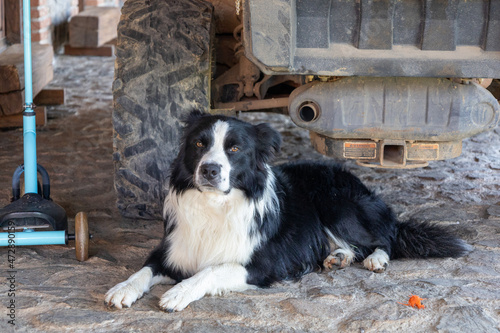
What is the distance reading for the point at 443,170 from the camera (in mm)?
4750

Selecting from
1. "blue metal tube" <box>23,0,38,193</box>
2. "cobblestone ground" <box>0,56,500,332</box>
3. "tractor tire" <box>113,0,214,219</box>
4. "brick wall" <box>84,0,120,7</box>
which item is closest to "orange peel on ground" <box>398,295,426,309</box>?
"cobblestone ground" <box>0,56,500,332</box>

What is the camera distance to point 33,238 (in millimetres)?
3000

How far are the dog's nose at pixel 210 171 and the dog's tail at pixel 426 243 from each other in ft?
3.95

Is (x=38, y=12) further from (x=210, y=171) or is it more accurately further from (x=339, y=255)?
(x=339, y=255)

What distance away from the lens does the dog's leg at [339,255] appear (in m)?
3.12

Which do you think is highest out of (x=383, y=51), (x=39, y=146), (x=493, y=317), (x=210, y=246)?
(x=383, y=51)

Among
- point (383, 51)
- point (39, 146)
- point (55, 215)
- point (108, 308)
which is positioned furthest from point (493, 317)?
point (39, 146)

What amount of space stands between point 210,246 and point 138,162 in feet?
2.96

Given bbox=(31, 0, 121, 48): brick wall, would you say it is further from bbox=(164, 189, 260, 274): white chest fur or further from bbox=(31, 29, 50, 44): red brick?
bbox=(164, 189, 260, 274): white chest fur

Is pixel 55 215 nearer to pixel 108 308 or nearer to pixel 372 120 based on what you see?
pixel 108 308

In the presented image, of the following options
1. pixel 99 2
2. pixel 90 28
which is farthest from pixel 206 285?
pixel 99 2

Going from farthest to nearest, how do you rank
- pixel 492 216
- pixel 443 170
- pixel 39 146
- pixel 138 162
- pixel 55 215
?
pixel 39 146, pixel 443 170, pixel 492 216, pixel 138 162, pixel 55 215

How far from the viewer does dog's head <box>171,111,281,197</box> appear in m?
2.70

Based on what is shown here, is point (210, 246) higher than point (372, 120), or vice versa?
point (372, 120)
